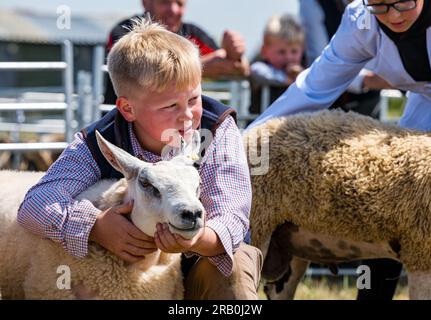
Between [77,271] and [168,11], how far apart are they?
2697 millimetres

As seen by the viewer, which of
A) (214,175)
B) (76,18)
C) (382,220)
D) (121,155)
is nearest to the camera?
(121,155)

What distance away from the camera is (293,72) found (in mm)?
5957

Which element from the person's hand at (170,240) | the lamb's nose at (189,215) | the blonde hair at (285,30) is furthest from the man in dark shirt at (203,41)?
the lamb's nose at (189,215)

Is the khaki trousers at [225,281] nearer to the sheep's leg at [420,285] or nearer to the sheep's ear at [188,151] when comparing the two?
the sheep's ear at [188,151]

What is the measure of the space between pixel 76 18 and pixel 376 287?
23.5m

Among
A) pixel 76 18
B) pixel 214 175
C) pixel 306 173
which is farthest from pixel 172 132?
pixel 76 18

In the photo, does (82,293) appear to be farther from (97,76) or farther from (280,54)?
(280,54)

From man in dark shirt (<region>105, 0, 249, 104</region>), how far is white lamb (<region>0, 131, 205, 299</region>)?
226 centimetres

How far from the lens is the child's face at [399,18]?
367 centimetres

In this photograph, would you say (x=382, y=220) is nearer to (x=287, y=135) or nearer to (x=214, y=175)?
(x=287, y=135)

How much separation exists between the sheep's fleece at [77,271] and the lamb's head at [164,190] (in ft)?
0.54

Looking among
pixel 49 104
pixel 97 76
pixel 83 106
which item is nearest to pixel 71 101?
pixel 49 104

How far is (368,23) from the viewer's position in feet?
12.8

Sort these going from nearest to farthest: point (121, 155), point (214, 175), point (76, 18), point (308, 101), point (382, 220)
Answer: point (121, 155) → point (214, 175) → point (382, 220) → point (308, 101) → point (76, 18)
